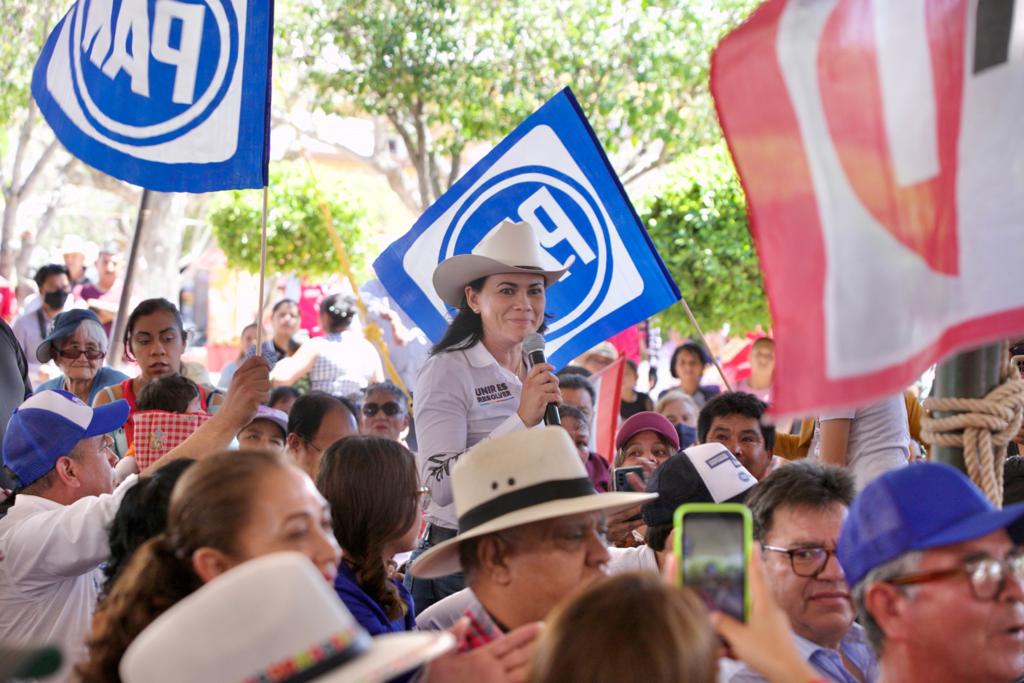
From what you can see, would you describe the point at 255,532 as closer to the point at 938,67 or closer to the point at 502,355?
the point at 938,67

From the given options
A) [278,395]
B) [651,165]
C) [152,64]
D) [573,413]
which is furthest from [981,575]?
[651,165]

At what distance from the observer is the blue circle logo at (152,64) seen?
551cm

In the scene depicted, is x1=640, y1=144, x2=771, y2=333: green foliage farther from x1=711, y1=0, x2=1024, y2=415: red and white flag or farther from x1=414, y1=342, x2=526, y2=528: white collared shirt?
x1=711, y1=0, x2=1024, y2=415: red and white flag

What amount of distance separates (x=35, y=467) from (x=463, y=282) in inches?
68.2

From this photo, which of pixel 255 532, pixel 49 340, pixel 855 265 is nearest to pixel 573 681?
pixel 255 532

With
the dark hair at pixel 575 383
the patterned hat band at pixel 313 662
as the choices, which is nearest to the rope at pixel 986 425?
the patterned hat band at pixel 313 662

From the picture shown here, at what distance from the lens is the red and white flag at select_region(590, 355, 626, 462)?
27.1 feet

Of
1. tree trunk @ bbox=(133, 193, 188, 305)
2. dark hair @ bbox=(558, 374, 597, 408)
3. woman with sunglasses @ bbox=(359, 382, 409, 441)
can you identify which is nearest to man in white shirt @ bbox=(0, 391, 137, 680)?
woman with sunglasses @ bbox=(359, 382, 409, 441)

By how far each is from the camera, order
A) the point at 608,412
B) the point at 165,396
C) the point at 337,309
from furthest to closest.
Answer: the point at 337,309 → the point at 608,412 → the point at 165,396

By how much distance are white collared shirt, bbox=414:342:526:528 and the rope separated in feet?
6.13

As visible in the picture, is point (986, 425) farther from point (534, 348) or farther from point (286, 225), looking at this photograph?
point (286, 225)

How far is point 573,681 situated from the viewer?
2.15 m

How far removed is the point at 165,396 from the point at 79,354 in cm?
128

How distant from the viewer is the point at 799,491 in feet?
12.4
